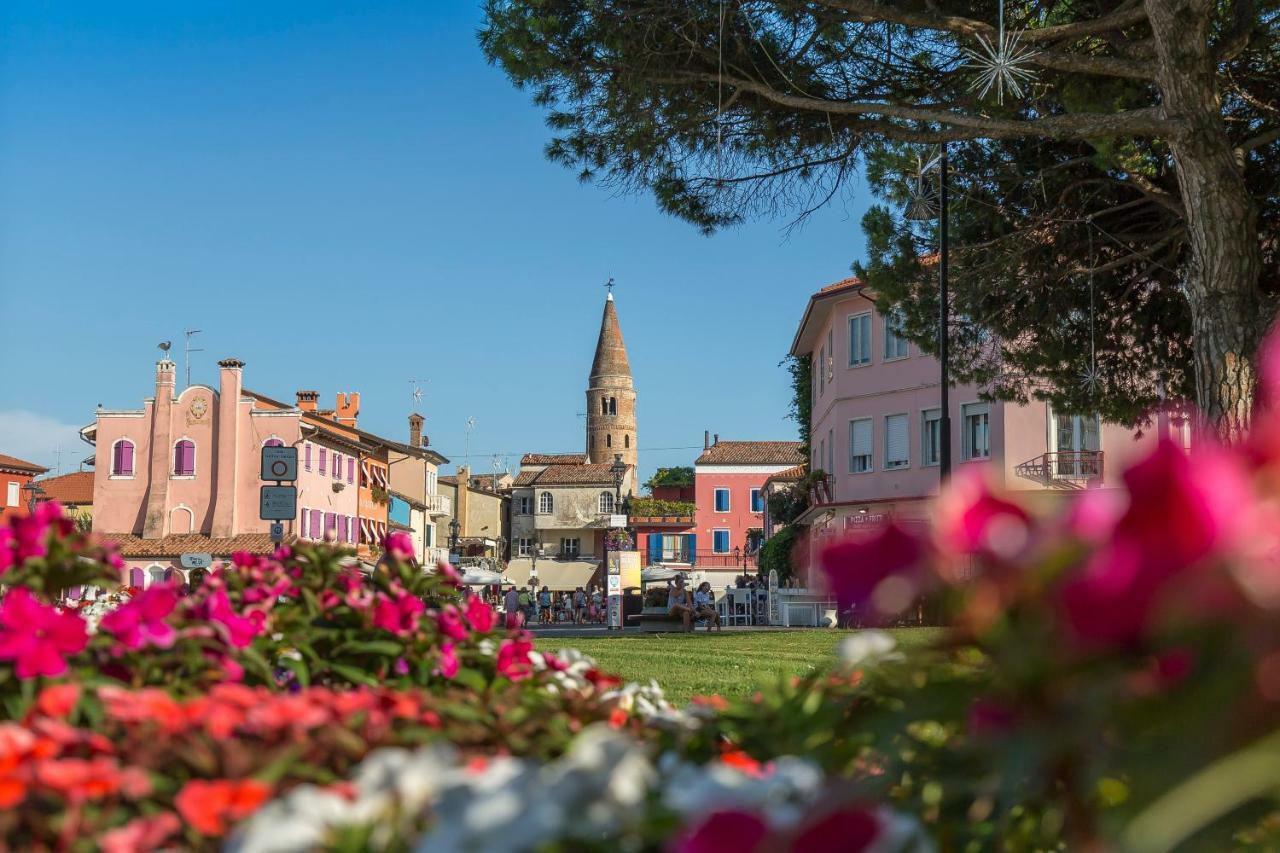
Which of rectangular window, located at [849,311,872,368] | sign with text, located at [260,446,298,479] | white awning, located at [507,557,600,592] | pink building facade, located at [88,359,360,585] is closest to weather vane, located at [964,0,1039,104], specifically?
sign with text, located at [260,446,298,479]

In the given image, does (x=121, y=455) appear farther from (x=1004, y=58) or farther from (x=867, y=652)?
(x=867, y=652)

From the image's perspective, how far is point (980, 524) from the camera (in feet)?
4.33

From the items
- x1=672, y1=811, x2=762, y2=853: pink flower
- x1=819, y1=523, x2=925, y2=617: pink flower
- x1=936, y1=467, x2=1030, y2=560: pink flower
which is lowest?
x1=672, y1=811, x2=762, y2=853: pink flower

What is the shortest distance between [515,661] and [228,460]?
5690 cm

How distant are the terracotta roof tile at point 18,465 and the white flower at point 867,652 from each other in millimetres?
80785

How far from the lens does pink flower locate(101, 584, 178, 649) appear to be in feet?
7.65

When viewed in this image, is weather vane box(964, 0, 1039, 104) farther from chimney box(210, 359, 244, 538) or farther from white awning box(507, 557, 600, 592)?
chimney box(210, 359, 244, 538)

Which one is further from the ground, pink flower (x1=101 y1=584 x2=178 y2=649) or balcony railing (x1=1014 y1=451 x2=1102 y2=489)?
balcony railing (x1=1014 y1=451 x2=1102 y2=489)

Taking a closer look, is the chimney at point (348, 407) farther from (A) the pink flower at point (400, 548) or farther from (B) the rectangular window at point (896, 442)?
(A) the pink flower at point (400, 548)

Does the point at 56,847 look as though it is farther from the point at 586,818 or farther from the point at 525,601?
Result: the point at 525,601

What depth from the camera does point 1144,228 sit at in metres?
15.2

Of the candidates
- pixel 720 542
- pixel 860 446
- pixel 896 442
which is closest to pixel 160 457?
pixel 720 542

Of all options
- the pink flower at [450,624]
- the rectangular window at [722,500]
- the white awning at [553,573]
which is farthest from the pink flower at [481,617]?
the rectangular window at [722,500]

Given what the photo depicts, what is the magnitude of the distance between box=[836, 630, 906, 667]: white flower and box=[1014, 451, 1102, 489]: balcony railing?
32.4 metres
